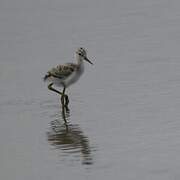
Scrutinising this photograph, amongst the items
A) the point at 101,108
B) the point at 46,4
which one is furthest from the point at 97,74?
the point at 46,4

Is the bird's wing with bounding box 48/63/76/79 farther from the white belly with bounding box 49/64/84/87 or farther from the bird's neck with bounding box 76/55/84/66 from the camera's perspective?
the bird's neck with bounding box 76/55/84/66

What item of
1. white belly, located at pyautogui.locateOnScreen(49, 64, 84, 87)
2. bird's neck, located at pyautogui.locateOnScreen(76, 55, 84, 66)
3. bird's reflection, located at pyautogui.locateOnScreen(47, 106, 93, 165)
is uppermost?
bird's neck, located at pyautogui.locateOnScreen(76, 55, 84, 66)

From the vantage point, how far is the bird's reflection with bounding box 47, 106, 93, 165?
13500 millimetres

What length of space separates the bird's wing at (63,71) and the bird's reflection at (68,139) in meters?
1.31

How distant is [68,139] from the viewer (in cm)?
1459

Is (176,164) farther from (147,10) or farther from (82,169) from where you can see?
(147,10)

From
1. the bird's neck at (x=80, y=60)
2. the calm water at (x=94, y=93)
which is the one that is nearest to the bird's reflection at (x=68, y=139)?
the calm water at (x=94, y=93)

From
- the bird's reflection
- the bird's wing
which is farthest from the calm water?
the bird's wing

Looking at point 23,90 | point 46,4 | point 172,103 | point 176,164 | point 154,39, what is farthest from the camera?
point 46,4

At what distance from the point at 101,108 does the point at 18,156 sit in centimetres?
303

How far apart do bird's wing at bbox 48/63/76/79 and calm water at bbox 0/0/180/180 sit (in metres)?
0.47

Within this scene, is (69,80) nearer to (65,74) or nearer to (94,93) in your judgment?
(65,74)

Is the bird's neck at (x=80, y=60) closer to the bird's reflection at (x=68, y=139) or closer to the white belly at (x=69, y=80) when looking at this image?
the white belly at (x=69, y=80)

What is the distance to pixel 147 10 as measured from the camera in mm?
27062
